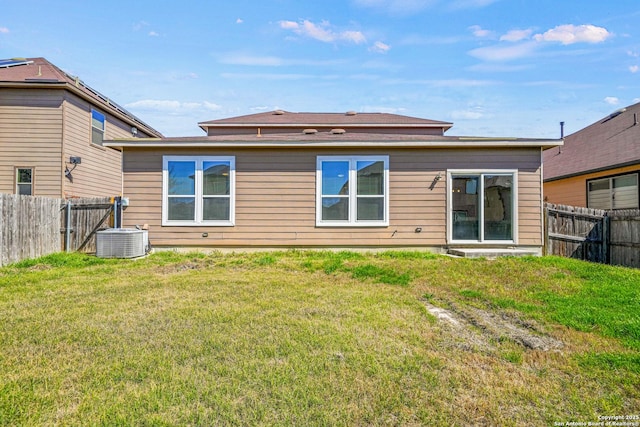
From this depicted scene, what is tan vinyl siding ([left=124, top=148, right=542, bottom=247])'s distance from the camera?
839 centimetres

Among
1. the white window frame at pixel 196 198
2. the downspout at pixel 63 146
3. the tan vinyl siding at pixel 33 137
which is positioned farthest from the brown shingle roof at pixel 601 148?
the tan vinyl siding at pixel 33 137

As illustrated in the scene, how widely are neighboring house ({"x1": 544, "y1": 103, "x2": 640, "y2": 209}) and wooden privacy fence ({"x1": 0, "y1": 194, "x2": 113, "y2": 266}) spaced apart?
47.4ft

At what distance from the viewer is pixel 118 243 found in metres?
7.66

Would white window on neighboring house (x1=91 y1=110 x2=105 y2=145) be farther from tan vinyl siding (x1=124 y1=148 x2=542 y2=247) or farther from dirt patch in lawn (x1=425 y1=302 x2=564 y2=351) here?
dirt patch in lawn (x1=425 y1=302 x2=564 y2=351)

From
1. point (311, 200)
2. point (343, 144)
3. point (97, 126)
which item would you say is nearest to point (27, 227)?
point (97, 126)

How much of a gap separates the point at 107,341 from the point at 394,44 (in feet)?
45.1

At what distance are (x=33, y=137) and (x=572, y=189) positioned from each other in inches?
706

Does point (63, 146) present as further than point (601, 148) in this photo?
No

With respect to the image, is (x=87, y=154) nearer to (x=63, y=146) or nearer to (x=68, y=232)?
(x=63, y=146)

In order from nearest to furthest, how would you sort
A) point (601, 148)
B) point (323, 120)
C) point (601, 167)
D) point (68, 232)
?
point (68, 232) → point (601, 167) → point (601, 148) → point (323, 120)

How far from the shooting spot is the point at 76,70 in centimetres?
1311

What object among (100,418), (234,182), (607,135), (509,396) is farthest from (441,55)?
(100,418)

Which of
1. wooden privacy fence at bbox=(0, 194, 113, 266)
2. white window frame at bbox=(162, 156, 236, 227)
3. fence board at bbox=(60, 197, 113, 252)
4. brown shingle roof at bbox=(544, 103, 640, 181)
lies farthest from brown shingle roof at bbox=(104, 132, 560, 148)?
brown shingle roof at bbox=(544, 103, 640, 181)

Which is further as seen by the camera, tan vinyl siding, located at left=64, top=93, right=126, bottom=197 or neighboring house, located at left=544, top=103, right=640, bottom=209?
neighboring house, located at left=544, top=103, right=640, bottom=209
